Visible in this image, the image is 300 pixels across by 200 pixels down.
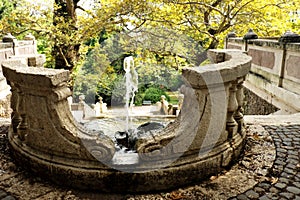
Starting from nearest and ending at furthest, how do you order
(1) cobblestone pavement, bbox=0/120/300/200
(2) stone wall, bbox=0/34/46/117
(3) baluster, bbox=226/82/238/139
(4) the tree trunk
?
(1) cobblestone pavement, bbox=0/120/300/200 → (3) baluster, bbox=226/82/238/139 → (2) stone wall, bbox=0/34/46/117 → (4) the tree trunk

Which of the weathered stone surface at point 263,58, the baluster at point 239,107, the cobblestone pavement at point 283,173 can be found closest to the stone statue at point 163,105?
the weathered stone surface at point 263,58

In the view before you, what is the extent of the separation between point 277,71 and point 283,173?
5.35m

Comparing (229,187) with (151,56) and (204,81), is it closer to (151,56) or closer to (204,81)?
(204,81)

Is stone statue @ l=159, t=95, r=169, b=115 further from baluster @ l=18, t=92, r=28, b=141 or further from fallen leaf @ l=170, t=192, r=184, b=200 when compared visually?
fallen leaf @ l=170, t=192, r=184, b=200

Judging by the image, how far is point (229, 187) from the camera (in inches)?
123

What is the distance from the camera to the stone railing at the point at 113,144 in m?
A: 3.05

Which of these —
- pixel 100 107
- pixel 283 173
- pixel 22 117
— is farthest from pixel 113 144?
pixel 100 107

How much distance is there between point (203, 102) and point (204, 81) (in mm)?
263

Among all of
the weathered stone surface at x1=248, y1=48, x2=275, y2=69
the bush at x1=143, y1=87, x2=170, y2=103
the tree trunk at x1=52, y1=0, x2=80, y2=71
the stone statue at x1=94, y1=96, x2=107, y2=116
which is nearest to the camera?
the weathered stone surface at x1=248, y1=48, x2=275, y2=69

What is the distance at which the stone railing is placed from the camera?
3053 mm

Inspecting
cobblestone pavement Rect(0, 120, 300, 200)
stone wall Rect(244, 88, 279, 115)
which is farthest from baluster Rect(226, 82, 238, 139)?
stone wall Rect(244, 88, 279, 115)

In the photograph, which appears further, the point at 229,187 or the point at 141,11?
the point at 141,11

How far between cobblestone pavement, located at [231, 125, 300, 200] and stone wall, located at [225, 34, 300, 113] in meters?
2.71

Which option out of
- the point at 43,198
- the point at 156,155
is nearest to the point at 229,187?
the point at 156,155
